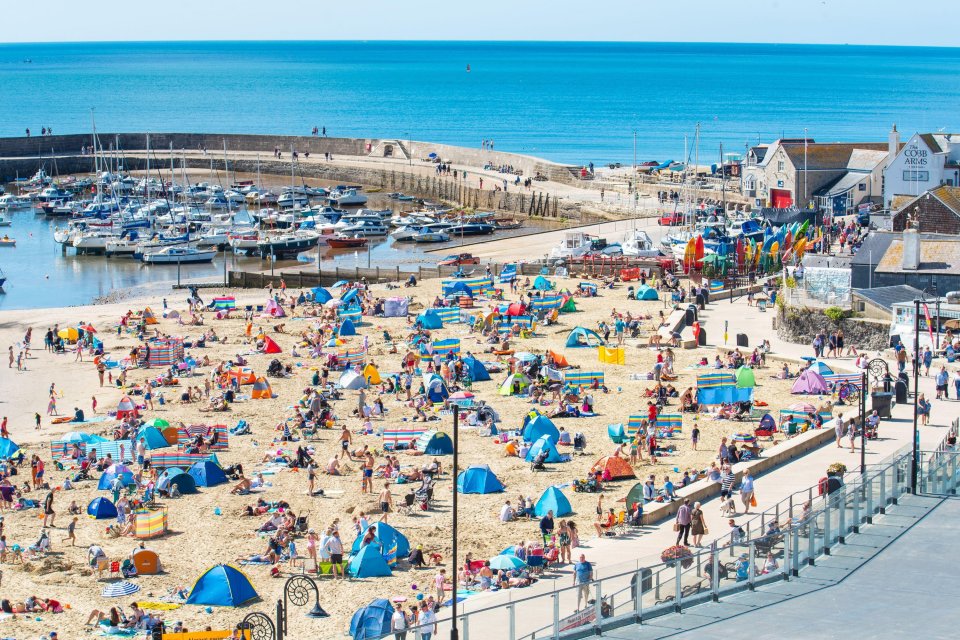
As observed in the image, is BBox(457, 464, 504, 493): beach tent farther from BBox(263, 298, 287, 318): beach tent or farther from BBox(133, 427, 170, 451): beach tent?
BBox(263, 298, 287, 318): beach tent

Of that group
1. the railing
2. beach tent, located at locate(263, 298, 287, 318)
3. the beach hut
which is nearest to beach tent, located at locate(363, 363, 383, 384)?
the beach hut

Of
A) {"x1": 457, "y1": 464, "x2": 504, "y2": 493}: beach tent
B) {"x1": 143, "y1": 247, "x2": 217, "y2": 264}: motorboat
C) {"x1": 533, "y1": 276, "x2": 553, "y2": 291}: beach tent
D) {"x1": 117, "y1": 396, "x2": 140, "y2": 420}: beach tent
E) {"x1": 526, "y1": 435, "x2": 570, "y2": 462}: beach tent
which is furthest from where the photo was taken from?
{"x1": 143, "y1": 247, "x2": 217, "y2": 264}: motorboat

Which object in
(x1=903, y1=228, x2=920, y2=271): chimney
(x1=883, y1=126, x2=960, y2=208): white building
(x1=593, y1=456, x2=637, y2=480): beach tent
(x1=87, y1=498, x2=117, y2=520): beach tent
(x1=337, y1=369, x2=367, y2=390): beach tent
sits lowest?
(x1=87, y1=498, x2=117, y2=520): beach tent

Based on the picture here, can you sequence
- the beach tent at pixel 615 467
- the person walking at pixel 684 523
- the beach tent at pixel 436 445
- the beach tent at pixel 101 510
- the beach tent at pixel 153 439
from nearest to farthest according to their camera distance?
1. the person walking at pixel 684 523
2. the beach tent at pixel 101 510
3. the beach tent at pixel 615 467
4. the beach tent at pixel 436 445
5. the beach tent at pixel 153 439

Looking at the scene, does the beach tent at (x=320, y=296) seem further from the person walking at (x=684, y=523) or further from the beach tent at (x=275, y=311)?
the person walking at (x=684, y=523)

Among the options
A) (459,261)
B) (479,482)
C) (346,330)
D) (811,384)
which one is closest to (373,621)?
(479,482)

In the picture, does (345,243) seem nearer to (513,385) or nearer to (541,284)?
(541,284)

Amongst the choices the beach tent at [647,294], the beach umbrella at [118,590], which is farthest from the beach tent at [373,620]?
the beach tent at [647,294]
